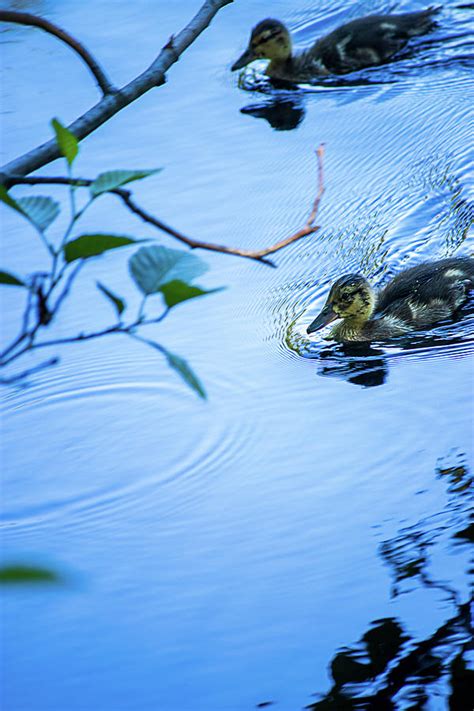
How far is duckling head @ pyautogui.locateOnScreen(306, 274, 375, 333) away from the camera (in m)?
3.39

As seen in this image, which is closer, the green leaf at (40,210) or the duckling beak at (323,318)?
the green leaf at (40,210)

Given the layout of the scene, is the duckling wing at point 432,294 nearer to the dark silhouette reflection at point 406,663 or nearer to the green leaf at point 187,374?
the dark silhouette reflection at point 406,663

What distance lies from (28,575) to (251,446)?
206 cm

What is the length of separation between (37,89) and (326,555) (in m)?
3.54

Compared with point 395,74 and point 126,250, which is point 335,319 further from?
point 395,74

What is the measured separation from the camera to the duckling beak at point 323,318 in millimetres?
3426

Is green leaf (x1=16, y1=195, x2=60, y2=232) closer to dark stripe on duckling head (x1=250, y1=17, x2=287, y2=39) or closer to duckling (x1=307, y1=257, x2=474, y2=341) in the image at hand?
duckling (x1=307, y1=257, x2=474, y2=341)

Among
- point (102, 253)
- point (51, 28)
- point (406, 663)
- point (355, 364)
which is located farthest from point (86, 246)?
point (355, 364)

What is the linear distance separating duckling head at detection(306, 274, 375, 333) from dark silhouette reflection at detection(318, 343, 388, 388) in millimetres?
95

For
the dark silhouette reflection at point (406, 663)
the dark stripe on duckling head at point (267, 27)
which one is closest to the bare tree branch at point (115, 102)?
the dark silhouette reflection at point (406, 663)

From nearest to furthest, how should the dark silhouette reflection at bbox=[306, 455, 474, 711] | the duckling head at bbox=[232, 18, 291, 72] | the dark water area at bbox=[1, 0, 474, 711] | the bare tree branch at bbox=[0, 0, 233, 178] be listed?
the bare tree branch at bbox=[0, 0, 233, 178], the dark silhouette reflection at bbox=[306, 455, 474, 711], the dark water area at bbox=[1, 0, 474, 711], the duckling head at bbox=[232, 18, 291, 72]

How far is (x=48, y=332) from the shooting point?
3230 millimetres

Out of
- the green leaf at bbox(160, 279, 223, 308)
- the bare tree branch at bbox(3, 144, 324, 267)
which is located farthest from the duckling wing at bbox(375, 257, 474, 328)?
the green leaf at bbox(160, 279, 223, 308)

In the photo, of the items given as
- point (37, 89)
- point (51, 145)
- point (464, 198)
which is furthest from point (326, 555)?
point (37, 89)
